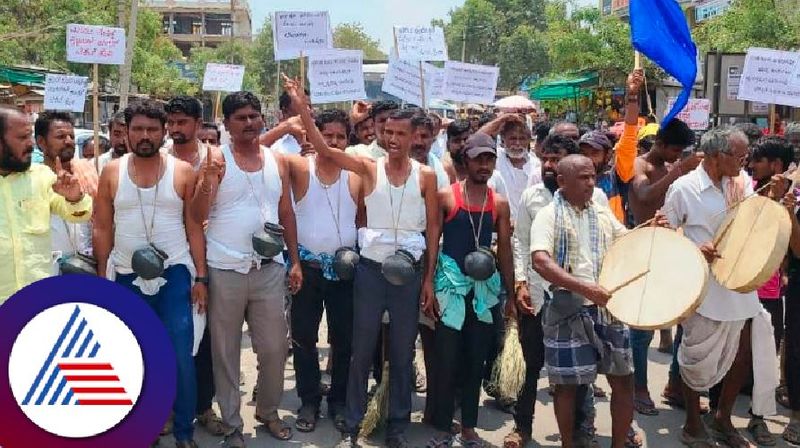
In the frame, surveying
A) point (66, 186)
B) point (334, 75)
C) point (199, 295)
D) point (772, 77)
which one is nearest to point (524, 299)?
point (199, 295)

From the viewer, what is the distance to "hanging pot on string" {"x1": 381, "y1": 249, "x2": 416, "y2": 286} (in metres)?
4.16

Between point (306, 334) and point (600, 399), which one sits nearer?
point (306, 334)

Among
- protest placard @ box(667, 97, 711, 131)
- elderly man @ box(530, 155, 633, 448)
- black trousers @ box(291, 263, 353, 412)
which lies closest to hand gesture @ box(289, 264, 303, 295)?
black trousers @ box(291, 263, 353, 412)

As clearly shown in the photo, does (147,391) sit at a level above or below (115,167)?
below

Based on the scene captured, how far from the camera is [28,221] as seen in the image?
365cm

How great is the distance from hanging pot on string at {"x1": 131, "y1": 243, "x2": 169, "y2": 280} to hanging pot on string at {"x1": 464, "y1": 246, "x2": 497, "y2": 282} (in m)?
1.65

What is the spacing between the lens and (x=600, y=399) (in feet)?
17.5

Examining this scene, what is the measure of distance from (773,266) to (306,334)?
2.69 m

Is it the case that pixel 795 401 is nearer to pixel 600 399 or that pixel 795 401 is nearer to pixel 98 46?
pixel 600 399

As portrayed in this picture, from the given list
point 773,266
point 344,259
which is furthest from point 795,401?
point 344,259

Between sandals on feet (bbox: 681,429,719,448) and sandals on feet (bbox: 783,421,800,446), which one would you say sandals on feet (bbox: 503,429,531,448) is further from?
sandals on feet (bbox: 783,421,800,446)

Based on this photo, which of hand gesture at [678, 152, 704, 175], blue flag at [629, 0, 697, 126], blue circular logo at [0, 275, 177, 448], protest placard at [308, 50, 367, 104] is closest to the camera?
blue circular logo at [0, 275, 177, 448]

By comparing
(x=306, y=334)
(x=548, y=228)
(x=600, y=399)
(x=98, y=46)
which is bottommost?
(x=600, y=399)

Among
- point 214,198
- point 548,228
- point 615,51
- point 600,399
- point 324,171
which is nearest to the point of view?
point 548,228
